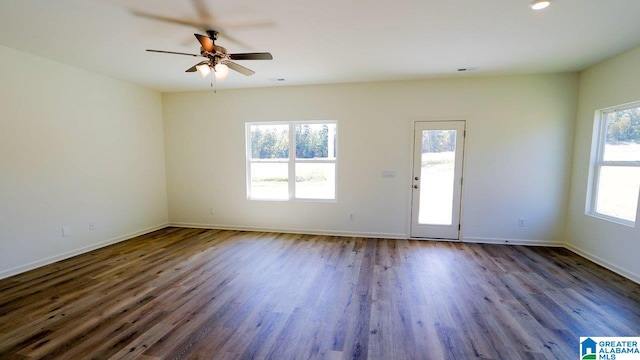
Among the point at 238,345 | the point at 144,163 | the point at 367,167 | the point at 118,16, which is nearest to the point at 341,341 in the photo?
the point at 238,345

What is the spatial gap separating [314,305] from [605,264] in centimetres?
389

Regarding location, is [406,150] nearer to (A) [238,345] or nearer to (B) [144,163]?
(A) [238,345]

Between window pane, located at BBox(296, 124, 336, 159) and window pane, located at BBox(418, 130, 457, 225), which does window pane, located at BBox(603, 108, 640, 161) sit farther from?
window pane, located at BBox(296, 124, 336, 159)

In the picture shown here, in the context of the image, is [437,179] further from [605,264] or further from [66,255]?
[66,255]

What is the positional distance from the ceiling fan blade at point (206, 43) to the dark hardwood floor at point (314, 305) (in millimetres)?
2549

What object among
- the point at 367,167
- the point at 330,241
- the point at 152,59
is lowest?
the point at 330,241

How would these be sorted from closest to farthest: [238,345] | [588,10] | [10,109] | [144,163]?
[238,345] < [588,10] < [10,109] < [144,163]

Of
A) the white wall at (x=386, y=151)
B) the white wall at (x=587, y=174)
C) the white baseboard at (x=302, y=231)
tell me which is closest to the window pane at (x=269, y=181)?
the white wall at (x=386, y=151)

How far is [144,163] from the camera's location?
4.88 meters

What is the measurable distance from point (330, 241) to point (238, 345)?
2.62 m

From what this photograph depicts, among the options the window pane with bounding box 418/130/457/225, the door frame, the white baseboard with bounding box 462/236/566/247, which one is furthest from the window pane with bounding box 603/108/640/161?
the window pane with bounding box 418/130/457/225

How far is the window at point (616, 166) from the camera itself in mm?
3119

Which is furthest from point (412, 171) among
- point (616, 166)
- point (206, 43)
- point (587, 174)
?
point (206, 43)

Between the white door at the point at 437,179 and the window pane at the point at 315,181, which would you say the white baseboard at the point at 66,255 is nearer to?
the window pane at the point at 315,181
